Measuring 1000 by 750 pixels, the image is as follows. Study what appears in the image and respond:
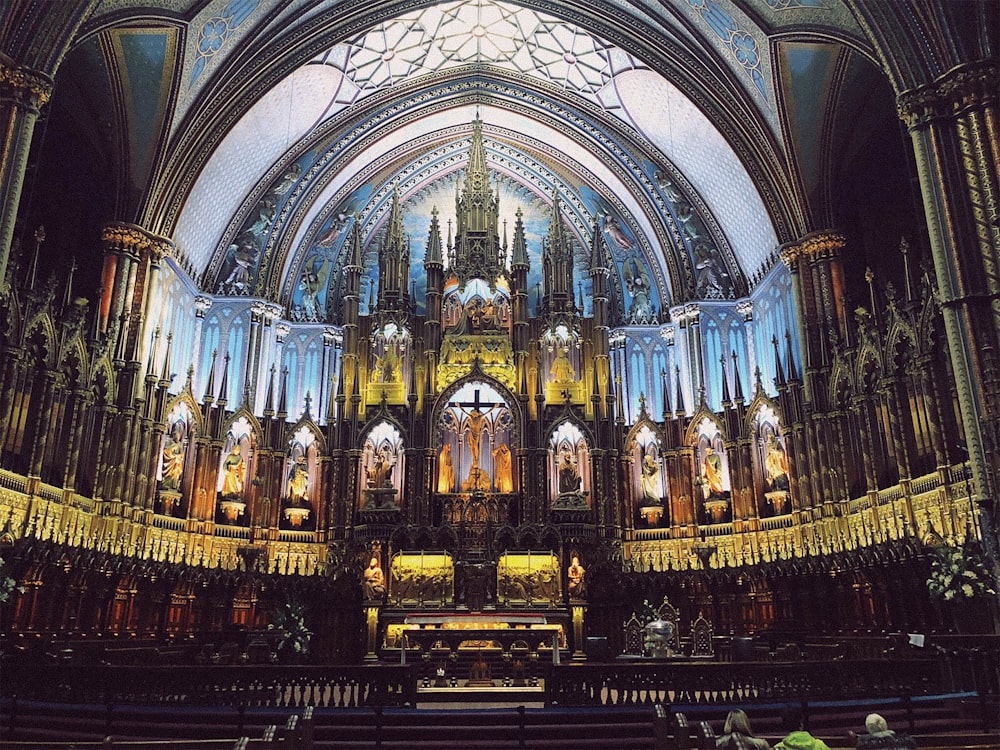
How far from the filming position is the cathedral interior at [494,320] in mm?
16516

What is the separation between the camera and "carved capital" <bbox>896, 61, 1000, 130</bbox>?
50.9ft

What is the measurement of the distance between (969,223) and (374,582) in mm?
17403

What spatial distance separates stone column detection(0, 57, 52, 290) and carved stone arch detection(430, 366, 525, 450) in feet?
41.7

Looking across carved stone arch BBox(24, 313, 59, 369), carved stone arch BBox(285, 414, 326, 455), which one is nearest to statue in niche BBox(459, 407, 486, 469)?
carved stone arch BBox(285, 414, 326, 455)

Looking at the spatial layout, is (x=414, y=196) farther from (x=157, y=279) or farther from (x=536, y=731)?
(x=536, y=731)

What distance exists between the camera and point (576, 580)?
23062 millimetres

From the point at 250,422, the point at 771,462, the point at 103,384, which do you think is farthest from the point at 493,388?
the point at 103,384

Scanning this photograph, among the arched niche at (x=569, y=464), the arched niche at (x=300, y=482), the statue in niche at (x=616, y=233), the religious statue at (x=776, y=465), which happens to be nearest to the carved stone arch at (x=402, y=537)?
the arched niche at (x=300, y=482)

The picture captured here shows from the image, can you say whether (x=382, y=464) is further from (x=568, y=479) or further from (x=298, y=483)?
(x=568, y=479)

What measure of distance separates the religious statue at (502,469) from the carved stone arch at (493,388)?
1.45 feet

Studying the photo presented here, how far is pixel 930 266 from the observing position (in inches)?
687

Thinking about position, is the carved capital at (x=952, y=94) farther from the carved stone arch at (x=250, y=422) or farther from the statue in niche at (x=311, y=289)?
the statue in niche at (x=311, y=289)

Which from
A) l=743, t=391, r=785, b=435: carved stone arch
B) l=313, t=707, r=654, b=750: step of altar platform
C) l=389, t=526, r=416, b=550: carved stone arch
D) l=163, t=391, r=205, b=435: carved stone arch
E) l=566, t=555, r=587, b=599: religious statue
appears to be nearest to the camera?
l=313, t=707, r=654, b=750: step of altar platform

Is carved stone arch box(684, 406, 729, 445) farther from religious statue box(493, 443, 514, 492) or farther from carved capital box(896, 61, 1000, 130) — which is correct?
carved capital box(896, 61, 1000, 130)
